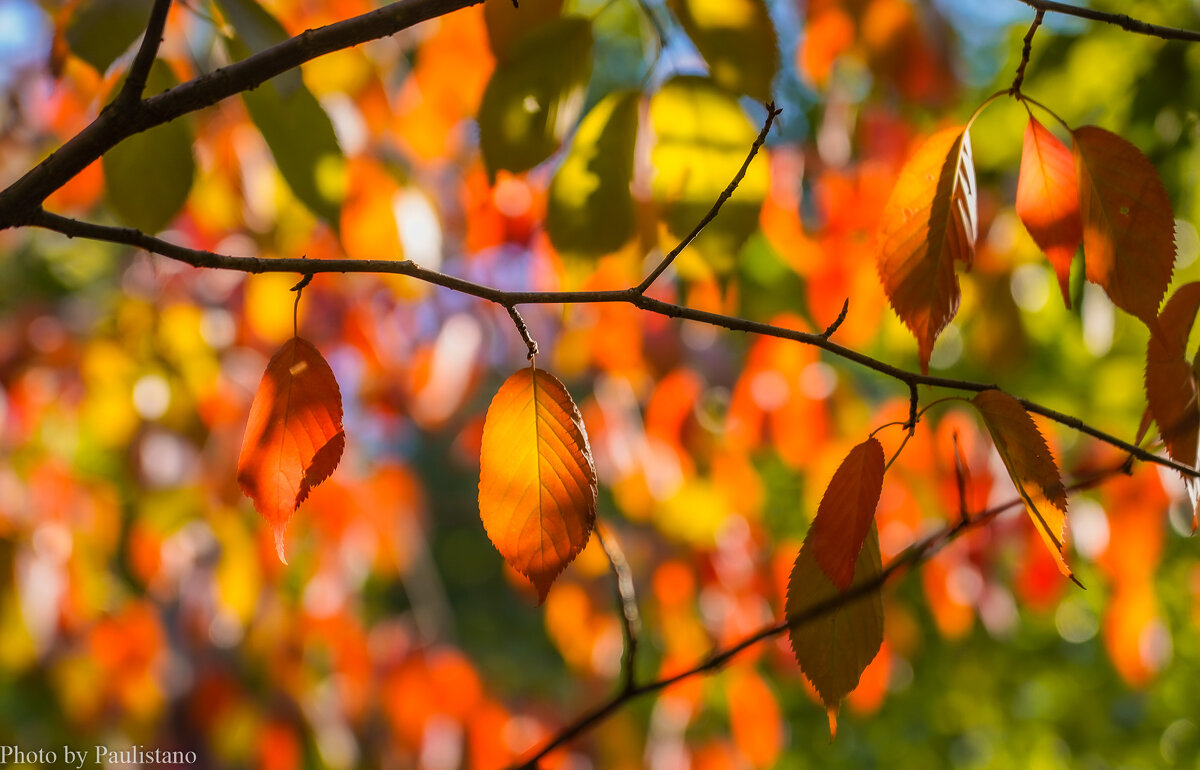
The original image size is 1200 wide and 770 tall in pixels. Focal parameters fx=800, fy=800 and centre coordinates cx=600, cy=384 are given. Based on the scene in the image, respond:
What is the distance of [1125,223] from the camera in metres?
0.43

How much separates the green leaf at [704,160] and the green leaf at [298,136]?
0.25 metres

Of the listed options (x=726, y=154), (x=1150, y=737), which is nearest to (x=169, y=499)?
(x=726, y=154)

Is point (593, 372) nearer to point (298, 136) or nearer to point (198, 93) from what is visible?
point (298, 136)

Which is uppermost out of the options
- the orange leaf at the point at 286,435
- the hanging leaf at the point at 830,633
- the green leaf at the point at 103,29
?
the green leaf at the point at 103,29

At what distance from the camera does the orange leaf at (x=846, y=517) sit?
15.4 inches

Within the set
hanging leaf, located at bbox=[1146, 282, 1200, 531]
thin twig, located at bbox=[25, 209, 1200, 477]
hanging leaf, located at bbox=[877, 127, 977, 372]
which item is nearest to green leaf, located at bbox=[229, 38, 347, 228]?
thin twig, located at bbox=[25, 209, 1200, 477]

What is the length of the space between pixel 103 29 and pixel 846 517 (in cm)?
61

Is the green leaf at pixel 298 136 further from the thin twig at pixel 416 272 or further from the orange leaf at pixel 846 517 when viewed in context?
the orange leaf at pixel 846 517

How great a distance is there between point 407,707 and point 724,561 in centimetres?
82

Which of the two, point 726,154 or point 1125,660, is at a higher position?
point 726,154

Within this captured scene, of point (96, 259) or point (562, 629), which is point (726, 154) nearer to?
point (562, 629)

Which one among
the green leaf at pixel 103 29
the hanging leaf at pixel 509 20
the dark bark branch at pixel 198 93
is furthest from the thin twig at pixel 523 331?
the green leaf at pixel 103 29

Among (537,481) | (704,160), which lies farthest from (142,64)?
(704,160)

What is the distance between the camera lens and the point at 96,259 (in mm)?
4711
